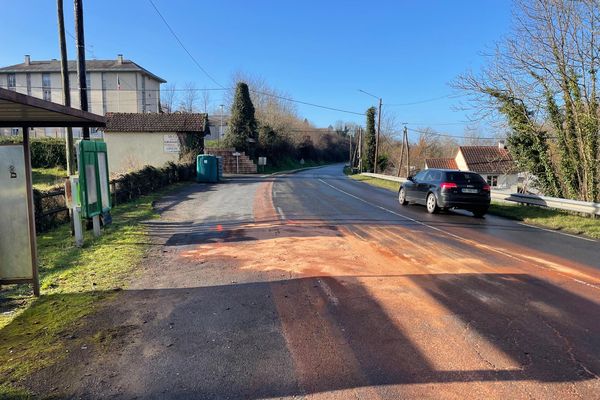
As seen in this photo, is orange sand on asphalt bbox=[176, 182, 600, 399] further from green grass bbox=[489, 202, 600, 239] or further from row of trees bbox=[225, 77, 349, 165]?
row of trees bbox=[225, 77, 349, 165]

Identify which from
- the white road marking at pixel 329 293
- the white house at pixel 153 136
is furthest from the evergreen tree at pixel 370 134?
the white road marking at pixel 329 293

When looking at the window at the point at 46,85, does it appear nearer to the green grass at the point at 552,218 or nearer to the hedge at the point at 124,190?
the hedge at the point at 124,190

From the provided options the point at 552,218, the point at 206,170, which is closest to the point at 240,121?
the point at 206,170

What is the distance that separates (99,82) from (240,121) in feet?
113

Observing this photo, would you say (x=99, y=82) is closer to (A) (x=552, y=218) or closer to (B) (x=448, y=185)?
(B) (x=448, y=185)

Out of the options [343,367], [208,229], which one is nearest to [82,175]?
[208,229]

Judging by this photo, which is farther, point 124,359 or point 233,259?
point 233,259

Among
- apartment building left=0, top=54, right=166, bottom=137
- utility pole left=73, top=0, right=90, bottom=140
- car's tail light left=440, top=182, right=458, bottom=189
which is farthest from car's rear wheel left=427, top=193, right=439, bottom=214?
apartment building left=0, top=54, right=166, bottom=137

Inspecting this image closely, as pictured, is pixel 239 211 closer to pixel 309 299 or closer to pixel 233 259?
pixel 233 259

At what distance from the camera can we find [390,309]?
16.3 ft

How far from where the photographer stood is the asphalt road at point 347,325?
3398 mm

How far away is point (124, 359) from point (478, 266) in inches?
216

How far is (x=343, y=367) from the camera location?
362 cm

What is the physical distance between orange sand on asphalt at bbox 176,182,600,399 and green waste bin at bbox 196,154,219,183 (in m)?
22.6
